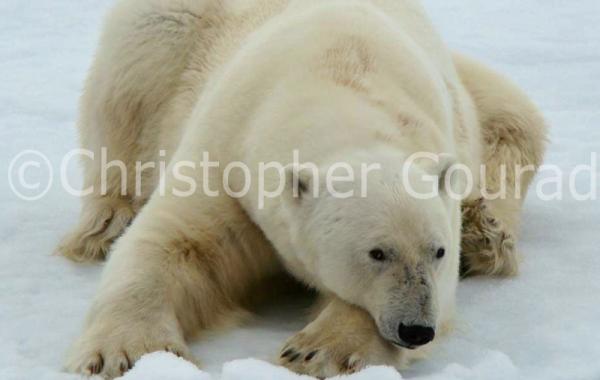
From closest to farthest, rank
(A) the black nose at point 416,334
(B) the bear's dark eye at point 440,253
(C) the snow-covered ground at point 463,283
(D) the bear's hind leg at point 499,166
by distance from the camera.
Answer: (A) the black nose at point 416,334 < (B) the bear's dark eye at point 440,253 < (C) the snow-covered ground at point 463,283 < (D) the bear's hind leg at point 499,166

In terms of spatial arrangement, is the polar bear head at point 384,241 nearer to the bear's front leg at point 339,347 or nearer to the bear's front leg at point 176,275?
the bear's front leg at point 339,347

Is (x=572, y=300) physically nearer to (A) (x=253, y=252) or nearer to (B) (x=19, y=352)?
(A) (x=253, y=252)

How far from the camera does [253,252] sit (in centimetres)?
367

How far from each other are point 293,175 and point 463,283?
1193mm

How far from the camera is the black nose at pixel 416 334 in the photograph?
3.01 metres

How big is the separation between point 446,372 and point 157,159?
6.00 ft

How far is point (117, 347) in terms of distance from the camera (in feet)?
10.6

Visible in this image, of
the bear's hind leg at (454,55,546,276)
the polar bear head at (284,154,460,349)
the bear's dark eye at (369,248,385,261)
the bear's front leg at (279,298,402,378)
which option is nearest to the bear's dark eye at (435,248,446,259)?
the polar bear head at (284,154,460,349)

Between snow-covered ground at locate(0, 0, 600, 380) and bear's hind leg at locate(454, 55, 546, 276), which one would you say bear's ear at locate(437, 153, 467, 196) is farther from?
bear's hind leg at locate(454, 55, 546, 276)

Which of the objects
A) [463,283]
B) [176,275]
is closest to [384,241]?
[176,275]

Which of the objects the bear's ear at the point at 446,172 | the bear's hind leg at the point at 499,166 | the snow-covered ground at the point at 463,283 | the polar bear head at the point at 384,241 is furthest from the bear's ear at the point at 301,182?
the bear's hind leg at the point at 499,166

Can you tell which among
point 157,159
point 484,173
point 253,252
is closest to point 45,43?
point 157,159

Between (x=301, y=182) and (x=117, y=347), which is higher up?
(x=301, y=182)

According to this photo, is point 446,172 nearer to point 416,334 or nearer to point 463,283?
point 416,334
